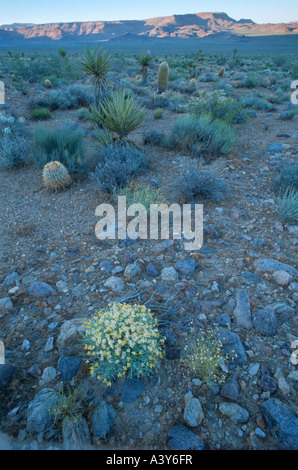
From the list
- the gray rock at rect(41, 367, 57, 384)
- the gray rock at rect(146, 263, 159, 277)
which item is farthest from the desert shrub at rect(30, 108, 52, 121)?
the gray rock at rect(41, 367, 57, 384)

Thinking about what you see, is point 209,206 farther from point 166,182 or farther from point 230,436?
point 230,436

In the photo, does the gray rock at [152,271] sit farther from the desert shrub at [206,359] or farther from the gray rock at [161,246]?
the desert shrub at [206,359]

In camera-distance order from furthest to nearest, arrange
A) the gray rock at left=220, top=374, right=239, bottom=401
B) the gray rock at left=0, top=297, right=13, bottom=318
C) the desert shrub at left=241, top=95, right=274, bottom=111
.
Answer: the desert shrub at left=241, top=95, right=274, bottom=111 → the gray rock at left=0, top=297, right=13, bottom=318 → the gray rock at left=220, top=374, right=239, bottom=401

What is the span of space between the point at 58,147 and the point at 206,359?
5286 millimetres

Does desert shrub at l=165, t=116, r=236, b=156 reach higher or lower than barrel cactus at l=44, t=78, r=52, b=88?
lower

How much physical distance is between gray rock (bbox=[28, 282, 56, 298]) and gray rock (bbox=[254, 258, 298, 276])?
2.41 m

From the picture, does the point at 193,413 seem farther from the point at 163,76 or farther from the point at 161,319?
the point at 163,76

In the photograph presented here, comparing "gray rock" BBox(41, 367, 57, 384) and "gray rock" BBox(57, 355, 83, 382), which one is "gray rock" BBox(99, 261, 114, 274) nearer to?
"gray rock" BBox(57, 355, 83, 382)

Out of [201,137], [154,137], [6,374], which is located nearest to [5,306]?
[6,374]

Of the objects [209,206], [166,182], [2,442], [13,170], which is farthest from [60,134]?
[2,442]

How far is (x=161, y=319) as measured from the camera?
2549 millimetres

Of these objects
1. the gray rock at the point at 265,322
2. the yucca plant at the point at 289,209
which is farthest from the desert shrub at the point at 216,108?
the gray rock at the point at 265,322

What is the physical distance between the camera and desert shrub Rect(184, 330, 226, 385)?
209 centimetres

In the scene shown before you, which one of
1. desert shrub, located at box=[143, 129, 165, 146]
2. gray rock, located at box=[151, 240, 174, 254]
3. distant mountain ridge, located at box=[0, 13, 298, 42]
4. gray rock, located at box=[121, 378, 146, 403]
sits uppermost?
distant mountain ridge, located at box=[0, 13, 298, 42]
